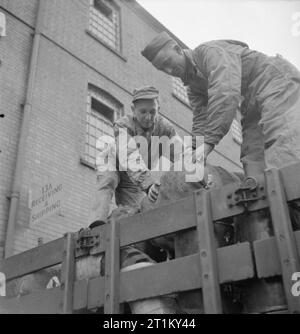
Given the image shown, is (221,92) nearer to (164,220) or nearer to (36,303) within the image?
(164,220)

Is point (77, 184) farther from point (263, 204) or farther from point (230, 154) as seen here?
→ point (230, 154)

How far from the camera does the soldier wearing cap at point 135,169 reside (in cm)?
349

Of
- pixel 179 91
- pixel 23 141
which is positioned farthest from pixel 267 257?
pixel 179 91

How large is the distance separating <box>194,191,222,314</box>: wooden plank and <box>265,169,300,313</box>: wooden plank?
325mm

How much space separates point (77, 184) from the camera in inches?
289

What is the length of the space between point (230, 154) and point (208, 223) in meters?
10.9

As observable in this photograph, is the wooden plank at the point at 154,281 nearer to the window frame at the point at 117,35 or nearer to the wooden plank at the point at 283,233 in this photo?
the wooden plank at the point at 283,233

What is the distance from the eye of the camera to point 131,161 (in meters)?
3.56

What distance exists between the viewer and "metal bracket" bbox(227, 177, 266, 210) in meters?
2.16

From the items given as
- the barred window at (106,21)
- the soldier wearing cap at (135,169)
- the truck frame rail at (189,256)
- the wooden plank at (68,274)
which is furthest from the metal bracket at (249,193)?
the barred window at (106,21)

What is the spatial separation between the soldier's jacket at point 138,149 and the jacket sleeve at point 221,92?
0.65 m

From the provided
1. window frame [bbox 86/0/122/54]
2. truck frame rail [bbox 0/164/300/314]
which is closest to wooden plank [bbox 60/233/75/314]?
truck frame rail [bbox 0/164/300/314]

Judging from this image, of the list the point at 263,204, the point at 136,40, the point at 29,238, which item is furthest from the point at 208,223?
the point at 136,40
